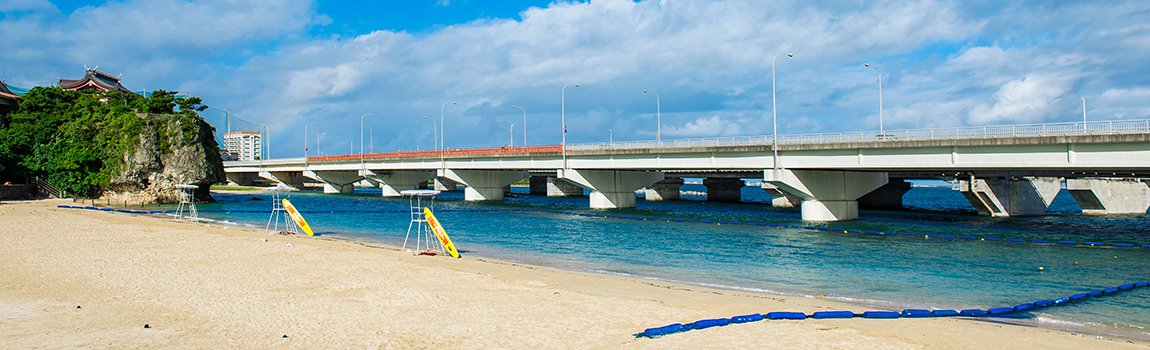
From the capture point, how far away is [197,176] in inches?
2862

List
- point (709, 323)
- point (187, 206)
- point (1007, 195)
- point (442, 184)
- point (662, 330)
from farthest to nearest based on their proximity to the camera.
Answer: point (442, 184), point (187, 206), point (1007, 195), point (709, 323), point (662, 330)

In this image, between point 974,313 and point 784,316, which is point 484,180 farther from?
point 784,316

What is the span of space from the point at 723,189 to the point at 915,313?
84.8 metres

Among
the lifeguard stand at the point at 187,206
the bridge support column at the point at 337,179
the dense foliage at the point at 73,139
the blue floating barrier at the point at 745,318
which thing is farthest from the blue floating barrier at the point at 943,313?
the bridge support column at the point at 337,179

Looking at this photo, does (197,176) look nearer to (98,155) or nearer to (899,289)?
(98,155)

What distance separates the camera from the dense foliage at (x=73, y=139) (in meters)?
69.2

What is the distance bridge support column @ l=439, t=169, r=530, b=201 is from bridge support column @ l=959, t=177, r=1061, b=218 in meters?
47.1

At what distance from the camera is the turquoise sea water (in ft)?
63.9

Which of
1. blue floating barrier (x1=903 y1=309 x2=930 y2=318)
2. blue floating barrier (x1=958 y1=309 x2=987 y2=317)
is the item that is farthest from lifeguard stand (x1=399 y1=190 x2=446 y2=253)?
blue floating barrier (x1=958 y1=309 x2=987 y2=317)

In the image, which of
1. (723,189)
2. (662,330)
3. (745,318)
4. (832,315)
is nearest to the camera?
(662,330)

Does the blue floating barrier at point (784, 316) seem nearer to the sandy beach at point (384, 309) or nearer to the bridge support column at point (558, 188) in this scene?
the sandy beach at point (384, 309)

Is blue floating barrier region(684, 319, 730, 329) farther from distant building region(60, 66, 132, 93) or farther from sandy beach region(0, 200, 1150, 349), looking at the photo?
distant building region(60, 66, 132, 93)

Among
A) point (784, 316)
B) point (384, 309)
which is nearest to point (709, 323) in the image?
point (784, 316)

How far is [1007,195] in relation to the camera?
59.7m
